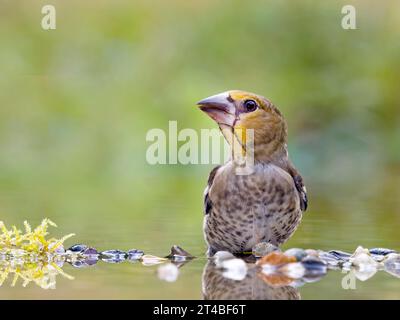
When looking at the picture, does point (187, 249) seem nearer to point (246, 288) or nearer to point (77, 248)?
point (77, 248)

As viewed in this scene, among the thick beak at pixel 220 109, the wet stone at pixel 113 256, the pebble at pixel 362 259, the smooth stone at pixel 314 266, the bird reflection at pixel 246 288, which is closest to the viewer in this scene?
the bird reflection at pixel 246 288

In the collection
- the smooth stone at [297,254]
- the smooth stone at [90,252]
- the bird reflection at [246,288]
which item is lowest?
the bird reflection at [246,288]

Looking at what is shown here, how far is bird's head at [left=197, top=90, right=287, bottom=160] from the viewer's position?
5.71 meters

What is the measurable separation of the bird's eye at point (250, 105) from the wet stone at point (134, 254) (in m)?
0.99

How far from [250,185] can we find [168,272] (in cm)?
96

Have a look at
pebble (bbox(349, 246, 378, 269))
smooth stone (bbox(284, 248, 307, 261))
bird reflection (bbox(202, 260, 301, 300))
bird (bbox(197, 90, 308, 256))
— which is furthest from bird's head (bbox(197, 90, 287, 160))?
bird reflection (bbox(202, 260, 301, 300))

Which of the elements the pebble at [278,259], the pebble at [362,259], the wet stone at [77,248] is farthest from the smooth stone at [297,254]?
the wet stone at [77,248]

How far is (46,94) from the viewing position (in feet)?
49.1

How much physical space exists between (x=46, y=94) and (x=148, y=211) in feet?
24.7

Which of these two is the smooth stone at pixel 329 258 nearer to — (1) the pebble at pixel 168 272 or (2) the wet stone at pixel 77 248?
(1) the pebble at pixel 168 272

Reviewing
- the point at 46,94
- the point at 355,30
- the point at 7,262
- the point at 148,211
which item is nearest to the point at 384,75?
the point at 355,30

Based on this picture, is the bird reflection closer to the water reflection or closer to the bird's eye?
the water reflection

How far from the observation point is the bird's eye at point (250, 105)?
5.78 m

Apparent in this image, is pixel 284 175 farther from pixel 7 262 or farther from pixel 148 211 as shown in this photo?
pixel 148 211
